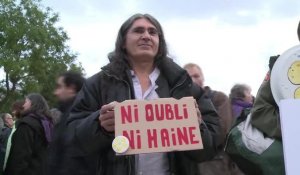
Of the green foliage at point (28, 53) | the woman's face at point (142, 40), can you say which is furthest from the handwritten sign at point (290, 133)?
the green foliage at point (28, 53)

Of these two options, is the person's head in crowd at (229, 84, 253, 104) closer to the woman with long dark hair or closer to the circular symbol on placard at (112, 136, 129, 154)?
the woman with long dark hair

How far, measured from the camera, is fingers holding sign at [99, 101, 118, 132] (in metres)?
2.21

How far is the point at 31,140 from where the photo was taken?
16.7 ft

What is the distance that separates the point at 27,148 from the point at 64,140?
123cm

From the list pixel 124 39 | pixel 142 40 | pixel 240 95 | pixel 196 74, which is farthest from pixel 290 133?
pixel 240 95

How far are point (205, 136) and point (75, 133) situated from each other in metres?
0.64

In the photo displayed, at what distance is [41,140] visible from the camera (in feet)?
17.0

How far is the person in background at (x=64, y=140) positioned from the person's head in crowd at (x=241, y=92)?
1663mm

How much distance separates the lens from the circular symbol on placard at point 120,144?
2086 mm

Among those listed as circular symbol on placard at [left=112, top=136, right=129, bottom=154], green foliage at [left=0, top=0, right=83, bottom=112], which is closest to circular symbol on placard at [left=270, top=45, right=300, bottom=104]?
circular symbol on placard at [left=112, top=136, right=129, bottom=154]

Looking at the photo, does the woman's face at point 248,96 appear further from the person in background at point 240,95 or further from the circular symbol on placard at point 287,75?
the circular symbol on placard at point 287,75

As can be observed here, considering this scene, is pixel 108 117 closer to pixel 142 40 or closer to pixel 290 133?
pixel 142 40

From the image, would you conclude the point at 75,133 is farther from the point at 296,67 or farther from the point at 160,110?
the point at 296,67

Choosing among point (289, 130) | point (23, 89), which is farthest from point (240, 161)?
point (23, 89)
